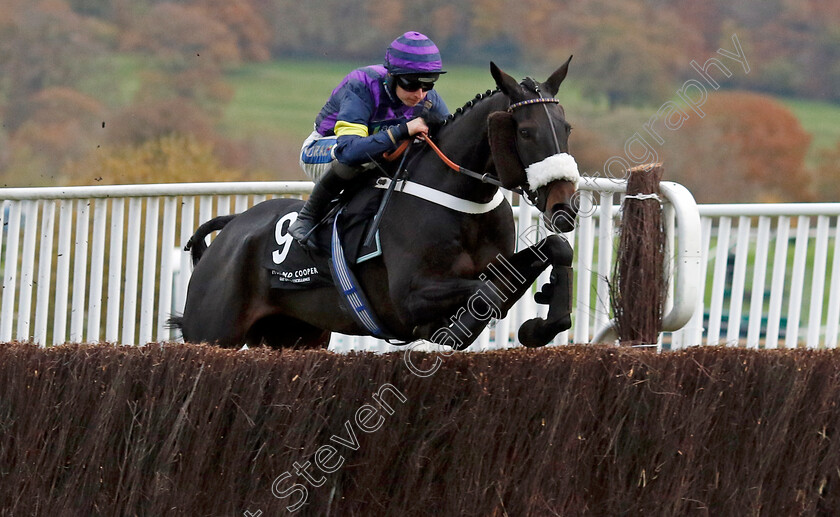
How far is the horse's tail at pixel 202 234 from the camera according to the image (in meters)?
6.28

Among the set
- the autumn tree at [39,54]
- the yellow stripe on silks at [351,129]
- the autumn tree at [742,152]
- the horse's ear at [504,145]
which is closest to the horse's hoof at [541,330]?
the horse's ear at [504,145]

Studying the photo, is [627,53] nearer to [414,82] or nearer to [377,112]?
[377,112]

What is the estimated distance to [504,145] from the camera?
4.32 meters

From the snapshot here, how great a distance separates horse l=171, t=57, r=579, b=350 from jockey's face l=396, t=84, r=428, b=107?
23cm

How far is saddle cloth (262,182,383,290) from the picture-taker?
196 inches

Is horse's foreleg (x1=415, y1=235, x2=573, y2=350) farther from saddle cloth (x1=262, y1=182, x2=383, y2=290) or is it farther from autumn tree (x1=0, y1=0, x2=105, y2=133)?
autumn tree (x1=0, y1=0, x2=105, y2=133)

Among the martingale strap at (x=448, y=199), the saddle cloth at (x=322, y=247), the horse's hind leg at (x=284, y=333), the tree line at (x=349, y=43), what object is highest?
the tree line at (x=349, y=43)

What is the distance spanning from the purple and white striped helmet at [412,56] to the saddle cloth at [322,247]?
1.88 feet

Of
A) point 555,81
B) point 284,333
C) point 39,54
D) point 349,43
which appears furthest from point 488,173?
point 39,54

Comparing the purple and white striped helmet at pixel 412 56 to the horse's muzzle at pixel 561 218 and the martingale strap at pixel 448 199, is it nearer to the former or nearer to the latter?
the martingale strap at pixel 448 199

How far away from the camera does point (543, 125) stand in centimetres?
419

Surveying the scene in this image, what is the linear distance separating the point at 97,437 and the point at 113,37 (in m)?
31.8

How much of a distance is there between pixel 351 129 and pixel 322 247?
642 millimetres

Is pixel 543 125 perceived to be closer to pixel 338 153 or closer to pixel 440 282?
pixel 440 282
